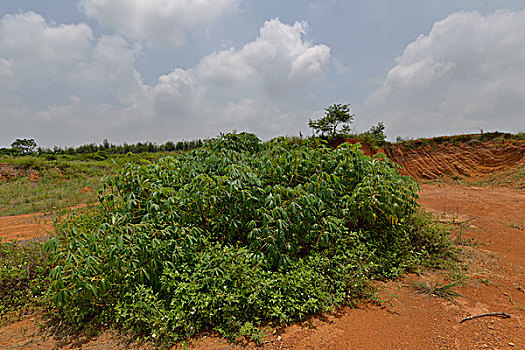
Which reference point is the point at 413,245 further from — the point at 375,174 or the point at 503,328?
the point at 503,328

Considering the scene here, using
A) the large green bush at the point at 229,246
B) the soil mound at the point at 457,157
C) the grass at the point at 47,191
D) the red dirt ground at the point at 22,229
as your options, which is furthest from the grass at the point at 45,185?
the soil mound at the point at 457,157

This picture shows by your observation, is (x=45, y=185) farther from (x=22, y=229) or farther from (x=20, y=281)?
(x=20, y=281)

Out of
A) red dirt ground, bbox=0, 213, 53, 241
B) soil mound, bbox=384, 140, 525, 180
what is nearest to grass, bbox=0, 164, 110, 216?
red dirt ground, bbox=0, 213, 53, 241

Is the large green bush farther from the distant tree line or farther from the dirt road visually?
the distant tree line

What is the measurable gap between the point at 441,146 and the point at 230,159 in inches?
656

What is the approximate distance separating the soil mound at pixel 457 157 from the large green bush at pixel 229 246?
44.1 feet

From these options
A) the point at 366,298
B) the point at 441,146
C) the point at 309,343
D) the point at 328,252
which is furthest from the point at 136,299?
the point at 441,146

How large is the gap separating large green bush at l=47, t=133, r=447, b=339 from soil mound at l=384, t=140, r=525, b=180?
529 inches

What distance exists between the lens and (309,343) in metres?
2.14

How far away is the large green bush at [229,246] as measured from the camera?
230 centimetres

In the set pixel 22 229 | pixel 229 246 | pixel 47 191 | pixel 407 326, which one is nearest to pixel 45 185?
pixel 47 191

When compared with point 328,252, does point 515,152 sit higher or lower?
higher

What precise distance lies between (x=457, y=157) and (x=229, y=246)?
1698cm

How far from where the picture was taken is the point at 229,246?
117 inches
